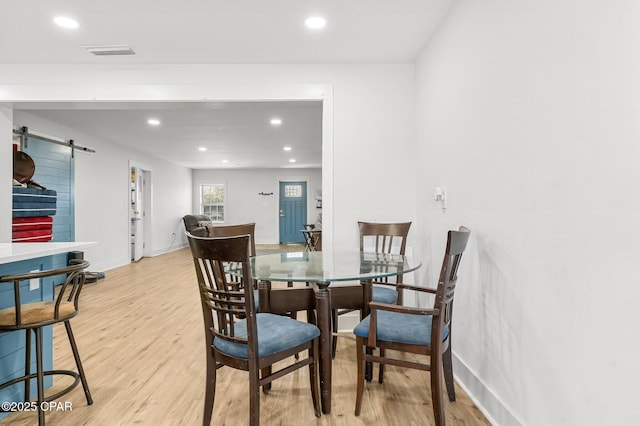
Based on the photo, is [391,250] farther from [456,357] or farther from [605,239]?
→ [605,239]

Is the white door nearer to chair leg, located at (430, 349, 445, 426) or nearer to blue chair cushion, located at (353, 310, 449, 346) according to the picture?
blue chair cushion, located at (353, 310, 449, 346)

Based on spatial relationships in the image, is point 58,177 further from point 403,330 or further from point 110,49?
point 403,330

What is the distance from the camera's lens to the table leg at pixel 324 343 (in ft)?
6.16

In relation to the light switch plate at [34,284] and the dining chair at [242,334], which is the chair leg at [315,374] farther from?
the light switch plate at [34,284]

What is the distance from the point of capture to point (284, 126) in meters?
5.68

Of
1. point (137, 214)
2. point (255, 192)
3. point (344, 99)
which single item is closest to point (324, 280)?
point (344, 99)

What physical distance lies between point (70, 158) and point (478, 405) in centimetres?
626

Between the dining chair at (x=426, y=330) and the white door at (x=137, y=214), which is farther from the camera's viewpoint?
the white door at (x=137, y=214)

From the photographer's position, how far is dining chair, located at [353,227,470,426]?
5.37ft

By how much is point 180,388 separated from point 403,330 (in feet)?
Answer: 4.78

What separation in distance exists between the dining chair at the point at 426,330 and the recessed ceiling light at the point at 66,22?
282 cm

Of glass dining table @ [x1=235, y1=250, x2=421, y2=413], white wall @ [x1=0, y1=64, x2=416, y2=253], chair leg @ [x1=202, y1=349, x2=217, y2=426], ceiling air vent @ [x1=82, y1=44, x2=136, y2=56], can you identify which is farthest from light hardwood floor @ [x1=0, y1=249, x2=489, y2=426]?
ceiling air vent @ [x1=82, y1=44, x2=136, y2=56]

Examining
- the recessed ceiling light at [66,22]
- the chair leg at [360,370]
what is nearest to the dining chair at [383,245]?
the chair leg at [360,370]

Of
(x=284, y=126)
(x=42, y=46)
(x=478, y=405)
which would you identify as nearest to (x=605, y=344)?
(x=478, y=405)
